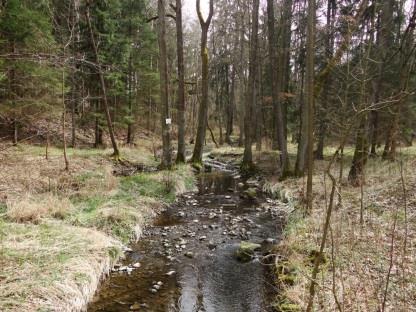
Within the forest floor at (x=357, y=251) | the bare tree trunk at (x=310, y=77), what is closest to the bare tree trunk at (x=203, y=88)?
the forest floor at (x=357, y=251)

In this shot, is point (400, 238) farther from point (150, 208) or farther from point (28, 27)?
point (28, 27)

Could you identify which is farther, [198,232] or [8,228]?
[198,232]

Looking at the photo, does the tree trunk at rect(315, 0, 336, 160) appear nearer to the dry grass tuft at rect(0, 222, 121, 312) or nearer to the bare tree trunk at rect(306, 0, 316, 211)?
the bare tree trunk at rect(306, 0, 316, 211)

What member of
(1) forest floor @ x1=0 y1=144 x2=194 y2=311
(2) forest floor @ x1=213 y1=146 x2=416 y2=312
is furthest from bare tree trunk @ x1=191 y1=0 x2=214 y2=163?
(2) forest floor @ x1=213 y1=146 x2=416 y2=312

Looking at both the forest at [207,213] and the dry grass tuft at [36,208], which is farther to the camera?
the dry grass tuft at [36,208]

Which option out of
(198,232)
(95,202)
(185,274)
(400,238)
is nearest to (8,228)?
(95,202)

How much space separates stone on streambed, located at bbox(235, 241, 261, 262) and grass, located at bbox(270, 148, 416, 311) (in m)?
0.47

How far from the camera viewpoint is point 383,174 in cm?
979

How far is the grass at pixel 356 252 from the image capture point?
377 centimetres

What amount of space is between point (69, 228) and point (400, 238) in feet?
18.7

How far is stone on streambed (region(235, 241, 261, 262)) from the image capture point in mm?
5968

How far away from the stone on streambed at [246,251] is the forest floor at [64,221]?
216 centimetres

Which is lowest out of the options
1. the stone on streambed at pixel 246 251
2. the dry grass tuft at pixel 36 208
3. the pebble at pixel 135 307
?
the pebble at pixel 135 307

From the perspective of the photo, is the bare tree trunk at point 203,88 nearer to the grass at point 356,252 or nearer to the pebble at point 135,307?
the grass at point 356,252
